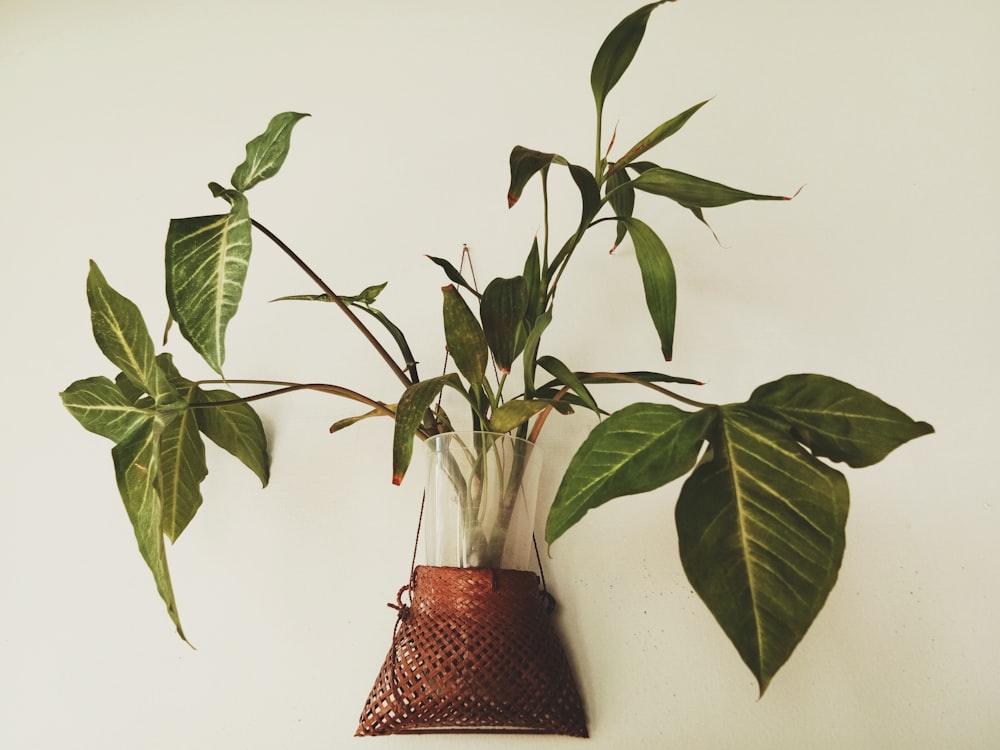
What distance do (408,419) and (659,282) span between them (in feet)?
0.99

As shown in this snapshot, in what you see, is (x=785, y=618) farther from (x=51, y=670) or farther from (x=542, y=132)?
(x=51, y=670)

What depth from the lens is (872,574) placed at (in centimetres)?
91

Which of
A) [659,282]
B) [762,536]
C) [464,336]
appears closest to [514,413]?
[464,336]

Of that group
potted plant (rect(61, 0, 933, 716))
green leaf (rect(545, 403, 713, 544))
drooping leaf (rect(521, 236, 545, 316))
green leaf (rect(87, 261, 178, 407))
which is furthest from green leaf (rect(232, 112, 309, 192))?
green leaf (rect(545, 403, 713, 544))

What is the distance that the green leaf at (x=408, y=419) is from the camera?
752mm

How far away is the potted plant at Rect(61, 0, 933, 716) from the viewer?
0.58 meters

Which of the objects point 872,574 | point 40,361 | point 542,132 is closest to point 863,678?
point 872,574

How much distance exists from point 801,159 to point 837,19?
0.23 m

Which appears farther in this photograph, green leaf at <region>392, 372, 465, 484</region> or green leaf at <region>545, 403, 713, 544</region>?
green leaf at <region>392, 372, 465, 484</region>

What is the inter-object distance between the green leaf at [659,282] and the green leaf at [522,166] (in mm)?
130

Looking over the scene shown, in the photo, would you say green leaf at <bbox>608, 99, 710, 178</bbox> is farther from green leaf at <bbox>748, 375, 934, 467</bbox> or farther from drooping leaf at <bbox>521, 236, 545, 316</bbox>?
green leaf at <bbox>748, 375, 934, 467</bbox>

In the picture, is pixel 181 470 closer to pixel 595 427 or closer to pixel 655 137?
Answer: pixel 595 427

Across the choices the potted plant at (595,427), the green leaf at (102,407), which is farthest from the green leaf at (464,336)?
the green leaf at (102,407)

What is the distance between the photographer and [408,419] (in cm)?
78
